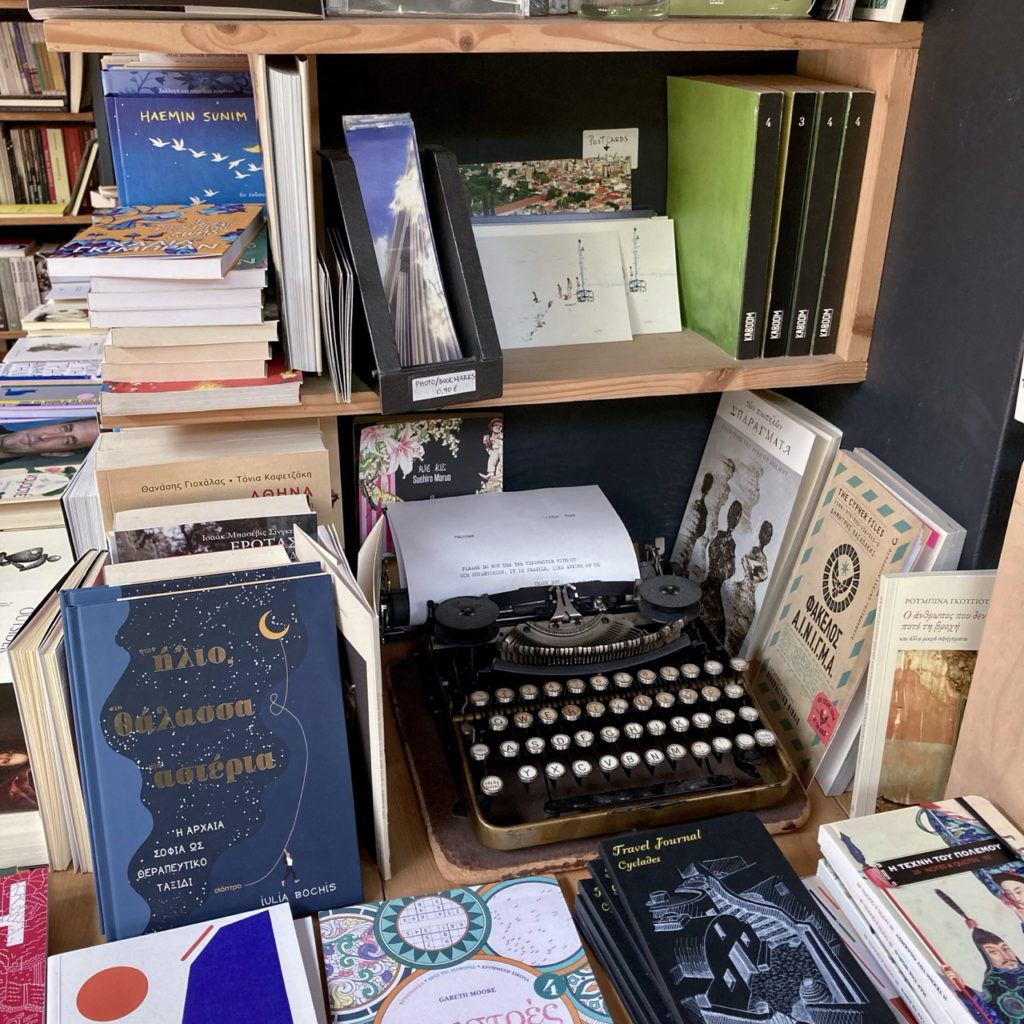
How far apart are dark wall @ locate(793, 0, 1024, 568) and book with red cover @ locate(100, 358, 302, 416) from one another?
28.9 inches

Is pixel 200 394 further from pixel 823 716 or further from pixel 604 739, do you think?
pixel 823 716

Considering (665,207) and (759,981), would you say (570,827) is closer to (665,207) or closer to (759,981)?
(759,981)

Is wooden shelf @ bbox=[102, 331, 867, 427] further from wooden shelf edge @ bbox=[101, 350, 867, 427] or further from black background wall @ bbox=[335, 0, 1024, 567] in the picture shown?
black background wall @ bbox=[335, 0, 1024, 567]

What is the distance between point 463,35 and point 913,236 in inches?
22.7

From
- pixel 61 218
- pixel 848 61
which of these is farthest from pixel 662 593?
pixel 61 218

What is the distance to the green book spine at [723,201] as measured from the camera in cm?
119

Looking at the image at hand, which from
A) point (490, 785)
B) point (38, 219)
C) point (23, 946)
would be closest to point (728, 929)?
point (490, 785)

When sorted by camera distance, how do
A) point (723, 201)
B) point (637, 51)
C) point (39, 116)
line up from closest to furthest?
point (637, 51), point (723, 201), point (39, 116)

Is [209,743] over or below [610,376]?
below

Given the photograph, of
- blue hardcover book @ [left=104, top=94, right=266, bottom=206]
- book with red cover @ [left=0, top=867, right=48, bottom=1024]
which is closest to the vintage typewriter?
book with red cover @ [left=0, top=867, right=48, bottom=1024]

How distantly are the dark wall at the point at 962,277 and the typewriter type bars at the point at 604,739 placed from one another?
0.34 m

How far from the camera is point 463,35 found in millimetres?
1028

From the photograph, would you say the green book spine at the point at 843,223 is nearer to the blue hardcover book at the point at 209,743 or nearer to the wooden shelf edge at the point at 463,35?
the wooden shelf edge at the point at 463,35

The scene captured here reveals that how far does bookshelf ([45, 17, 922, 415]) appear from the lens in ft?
3.22
